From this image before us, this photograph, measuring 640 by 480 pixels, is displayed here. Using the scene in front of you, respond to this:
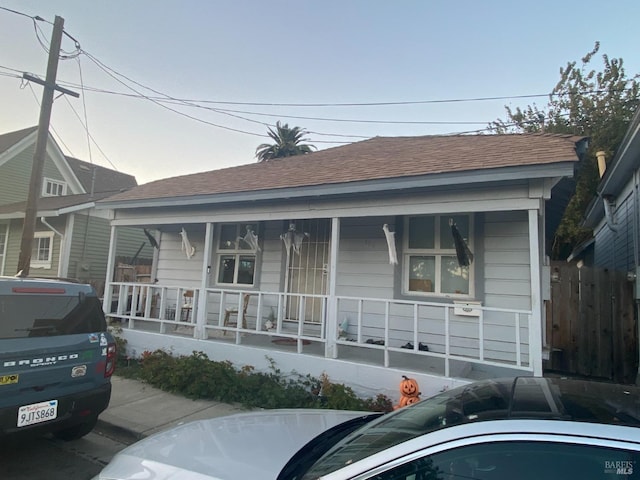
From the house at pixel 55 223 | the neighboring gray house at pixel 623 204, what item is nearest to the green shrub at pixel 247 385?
the neighboring gray house at pixel 623 204

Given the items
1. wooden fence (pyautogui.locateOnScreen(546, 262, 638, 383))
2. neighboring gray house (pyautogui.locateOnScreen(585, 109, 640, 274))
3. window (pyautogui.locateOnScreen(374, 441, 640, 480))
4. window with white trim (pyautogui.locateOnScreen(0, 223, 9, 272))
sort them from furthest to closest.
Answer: window with white trim (pyautogui.locateOnScreen(0, 223, 9, 272)), wooden fence (pyautogui.locateOnScreen(546, 262, 638, 383)), neighboring gray house (pyautogui.locateOnScreen(585, 109, 640, 274)), window (pyautogui.locateOnScreen(374, 441, 640, 480))

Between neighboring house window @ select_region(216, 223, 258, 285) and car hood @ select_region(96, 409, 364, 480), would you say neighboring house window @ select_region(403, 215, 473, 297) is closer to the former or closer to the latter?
neighboring house window @ select_region(216, 223, 258, 285)

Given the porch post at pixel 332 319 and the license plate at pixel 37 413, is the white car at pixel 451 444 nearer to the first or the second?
the license plate at pixel 37 413

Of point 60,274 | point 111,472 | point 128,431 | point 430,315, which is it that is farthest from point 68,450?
point 60,274

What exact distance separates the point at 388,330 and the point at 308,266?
286cm

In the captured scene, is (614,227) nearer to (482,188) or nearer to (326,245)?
(482,188)

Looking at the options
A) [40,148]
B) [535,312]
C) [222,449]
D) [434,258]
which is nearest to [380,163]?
[434,258]

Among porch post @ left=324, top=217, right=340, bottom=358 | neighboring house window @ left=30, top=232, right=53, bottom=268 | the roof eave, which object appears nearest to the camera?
the roof eave

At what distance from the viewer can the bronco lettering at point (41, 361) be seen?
346 centimetres

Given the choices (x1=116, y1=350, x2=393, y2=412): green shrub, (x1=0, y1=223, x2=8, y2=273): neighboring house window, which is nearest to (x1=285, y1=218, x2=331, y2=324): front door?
(x1=116, y1=350, x2=393, y2=412): green shrub

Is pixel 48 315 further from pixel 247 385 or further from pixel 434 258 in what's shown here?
pixel 434 258

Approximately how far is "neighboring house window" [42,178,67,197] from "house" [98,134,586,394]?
14.2 metres

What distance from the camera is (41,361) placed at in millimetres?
3666

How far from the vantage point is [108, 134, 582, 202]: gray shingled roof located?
509 cm
